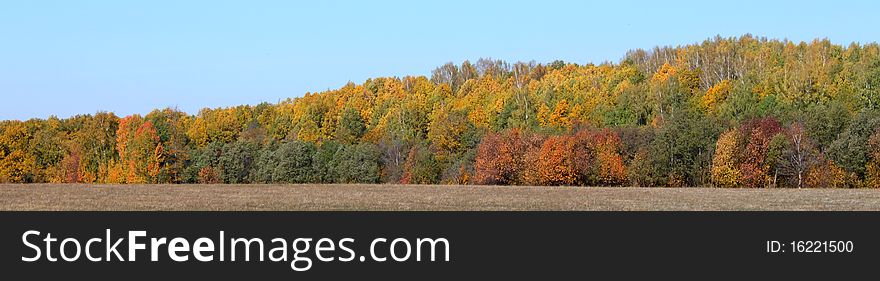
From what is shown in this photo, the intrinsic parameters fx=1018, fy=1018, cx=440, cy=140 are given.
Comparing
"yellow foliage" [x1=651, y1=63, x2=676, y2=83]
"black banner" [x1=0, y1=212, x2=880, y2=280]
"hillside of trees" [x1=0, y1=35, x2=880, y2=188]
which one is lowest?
"black banner" [x1=0, y1=212, x2=880, y2=280]

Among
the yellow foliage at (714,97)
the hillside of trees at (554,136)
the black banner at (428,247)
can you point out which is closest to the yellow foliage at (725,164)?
the hillside of trees at (554,136)

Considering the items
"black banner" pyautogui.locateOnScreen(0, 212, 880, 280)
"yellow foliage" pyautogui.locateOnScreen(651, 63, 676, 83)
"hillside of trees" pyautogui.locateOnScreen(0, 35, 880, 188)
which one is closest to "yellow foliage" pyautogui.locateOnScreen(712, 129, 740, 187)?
"hillside of trees" pyautogui.locateOnScreen(0, 35, 880, 188)

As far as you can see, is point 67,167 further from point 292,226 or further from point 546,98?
point 292,226

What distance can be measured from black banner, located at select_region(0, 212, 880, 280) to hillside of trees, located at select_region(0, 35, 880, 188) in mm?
67831

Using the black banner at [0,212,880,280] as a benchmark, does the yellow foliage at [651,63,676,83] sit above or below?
above

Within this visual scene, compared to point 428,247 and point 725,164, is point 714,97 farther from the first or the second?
Result: point 428,247

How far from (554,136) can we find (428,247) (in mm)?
92435

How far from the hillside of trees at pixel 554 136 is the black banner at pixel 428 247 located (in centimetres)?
Result: 6783

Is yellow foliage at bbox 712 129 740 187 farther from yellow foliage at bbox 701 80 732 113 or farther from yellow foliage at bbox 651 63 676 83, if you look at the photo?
yellow foliage at bbox 651 63 676 83

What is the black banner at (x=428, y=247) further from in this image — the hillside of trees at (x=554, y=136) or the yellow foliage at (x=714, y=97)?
the yellow foliage at (x=714, y=97)

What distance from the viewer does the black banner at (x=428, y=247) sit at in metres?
22.2

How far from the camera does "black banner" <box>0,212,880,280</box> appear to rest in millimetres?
22188

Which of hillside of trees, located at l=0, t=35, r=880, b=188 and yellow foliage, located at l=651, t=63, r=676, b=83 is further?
yellow foliage, located at l=651, t=63, r=676, b=83

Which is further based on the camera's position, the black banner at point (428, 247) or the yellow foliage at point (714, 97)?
the yellow foliage at point (714, 97)
